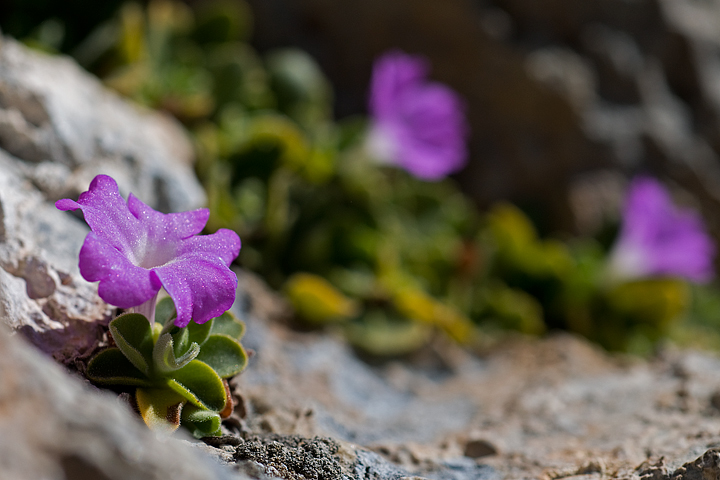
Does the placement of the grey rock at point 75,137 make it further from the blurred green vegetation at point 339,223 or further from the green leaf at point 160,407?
the green leaf at point 160,407

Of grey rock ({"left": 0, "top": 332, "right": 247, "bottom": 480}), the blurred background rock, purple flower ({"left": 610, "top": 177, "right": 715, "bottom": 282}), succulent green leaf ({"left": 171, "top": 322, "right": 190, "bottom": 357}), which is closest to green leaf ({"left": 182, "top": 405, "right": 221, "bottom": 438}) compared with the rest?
succulent green leaf ({"left": 171, "top": 322, "right": 190, "bottom": 357})

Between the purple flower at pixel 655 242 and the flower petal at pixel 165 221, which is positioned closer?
the flower petal at pixel 165 221

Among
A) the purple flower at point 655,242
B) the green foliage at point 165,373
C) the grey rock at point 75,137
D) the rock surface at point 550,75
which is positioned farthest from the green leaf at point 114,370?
the rock surface at point 550,75

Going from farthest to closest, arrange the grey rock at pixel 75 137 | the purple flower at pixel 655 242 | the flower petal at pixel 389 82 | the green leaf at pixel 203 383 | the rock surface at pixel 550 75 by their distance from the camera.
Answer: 1. the rock surface at pixel 550 75
2. the purple flower at pixel 655 242
3. the flower petal at pixel 389 82
4. the grey rock at pixel 75 137
5. the green leaf at pixel 203 383

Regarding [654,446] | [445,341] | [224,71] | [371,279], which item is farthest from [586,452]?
[224,71]

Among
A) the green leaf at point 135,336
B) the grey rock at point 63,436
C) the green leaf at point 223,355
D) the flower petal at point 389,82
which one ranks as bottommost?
the grey rock at point 63,436

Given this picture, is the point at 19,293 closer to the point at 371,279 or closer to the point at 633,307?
the point at 371,279

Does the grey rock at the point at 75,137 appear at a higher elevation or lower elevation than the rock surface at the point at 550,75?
lower

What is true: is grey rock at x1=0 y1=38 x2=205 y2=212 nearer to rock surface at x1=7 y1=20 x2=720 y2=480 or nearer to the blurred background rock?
rock surface at x1=7 y1=20 x2=720 y2=480
